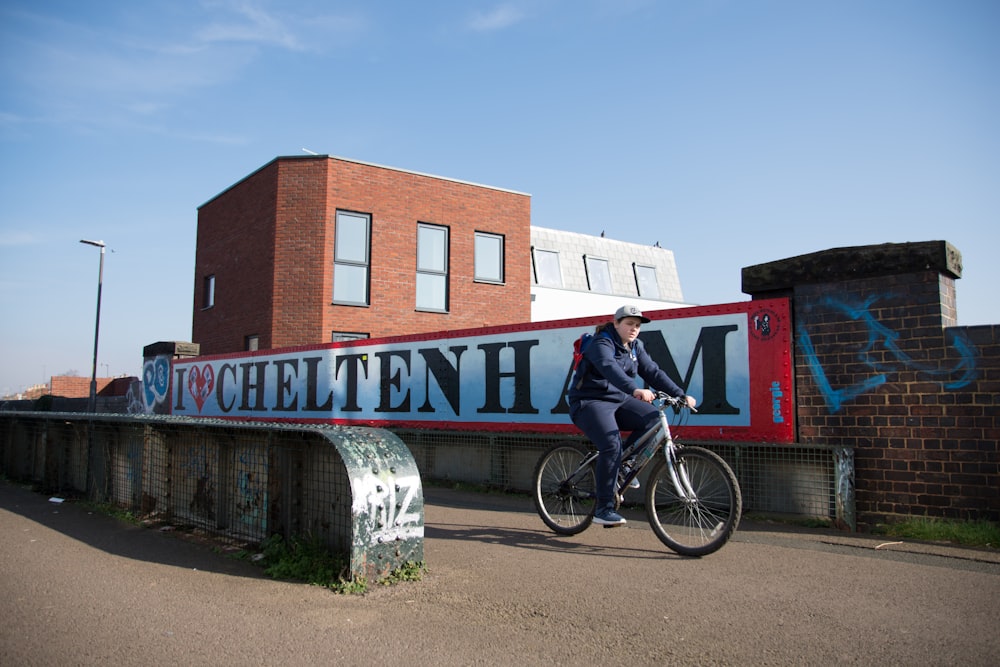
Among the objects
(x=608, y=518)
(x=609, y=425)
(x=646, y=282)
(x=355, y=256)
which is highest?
(x=646, y=282)

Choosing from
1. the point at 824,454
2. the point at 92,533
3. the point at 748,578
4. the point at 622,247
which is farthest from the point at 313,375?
the point at 622,247

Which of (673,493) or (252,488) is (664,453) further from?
(252,488)

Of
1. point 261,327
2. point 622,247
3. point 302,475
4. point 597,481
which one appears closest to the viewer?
point 302,475

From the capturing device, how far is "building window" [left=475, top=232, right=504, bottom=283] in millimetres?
22188

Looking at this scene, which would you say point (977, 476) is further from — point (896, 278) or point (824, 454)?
point (896, 278)

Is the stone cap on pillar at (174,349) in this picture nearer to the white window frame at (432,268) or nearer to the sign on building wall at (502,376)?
the sign on building wall at (502,376)

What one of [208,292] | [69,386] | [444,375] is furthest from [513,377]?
[69,386]

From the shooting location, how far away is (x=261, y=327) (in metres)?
19.9

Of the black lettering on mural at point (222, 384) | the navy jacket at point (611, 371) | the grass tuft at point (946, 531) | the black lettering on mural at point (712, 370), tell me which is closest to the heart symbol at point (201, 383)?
the black lettering on mural at point (222, 384)

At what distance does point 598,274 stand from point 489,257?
15.0 m

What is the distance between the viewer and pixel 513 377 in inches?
409

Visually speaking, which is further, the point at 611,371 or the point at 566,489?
the point at 566,489

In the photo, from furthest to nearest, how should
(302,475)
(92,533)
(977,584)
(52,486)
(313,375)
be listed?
(313,375)
(52,486)
(92,533)
(302,475)
(977,584)

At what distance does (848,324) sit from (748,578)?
3.36 m
